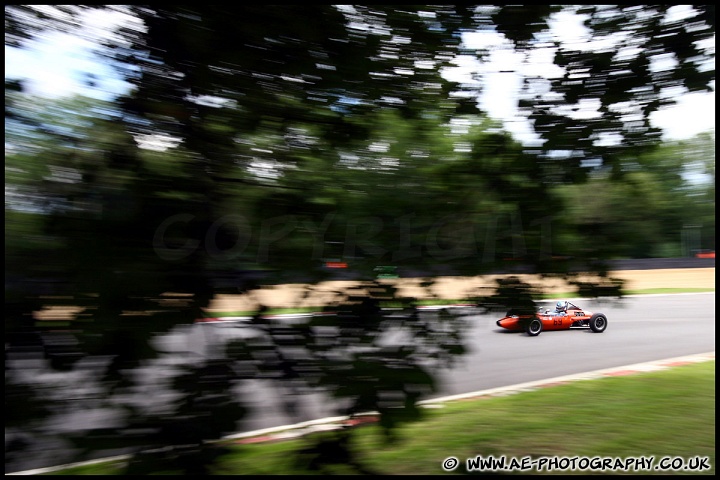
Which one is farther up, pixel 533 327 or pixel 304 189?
pixel 304 189

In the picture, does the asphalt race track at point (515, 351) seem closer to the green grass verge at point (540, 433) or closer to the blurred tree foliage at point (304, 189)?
the blurred tree foliage at point (304, 189)

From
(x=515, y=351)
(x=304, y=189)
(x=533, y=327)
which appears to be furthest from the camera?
(x=515, y=351)

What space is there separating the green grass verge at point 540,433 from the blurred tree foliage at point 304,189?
49 centimetres

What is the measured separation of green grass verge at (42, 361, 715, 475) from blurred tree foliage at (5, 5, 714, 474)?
49 cm

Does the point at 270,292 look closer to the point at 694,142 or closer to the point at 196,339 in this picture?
the point at 196,339

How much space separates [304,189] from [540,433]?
314 cm

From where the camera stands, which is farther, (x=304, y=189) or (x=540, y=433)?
(x=540, y=433)

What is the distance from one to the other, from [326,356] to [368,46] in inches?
55.8

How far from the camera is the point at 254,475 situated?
119 inches

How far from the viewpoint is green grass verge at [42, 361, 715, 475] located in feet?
9.85

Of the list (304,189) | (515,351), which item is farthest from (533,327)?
(515,351)

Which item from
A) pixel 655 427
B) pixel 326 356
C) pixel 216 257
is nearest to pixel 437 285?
pixel 326 356

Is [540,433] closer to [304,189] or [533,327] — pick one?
[533,327]

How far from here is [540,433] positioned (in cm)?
433
